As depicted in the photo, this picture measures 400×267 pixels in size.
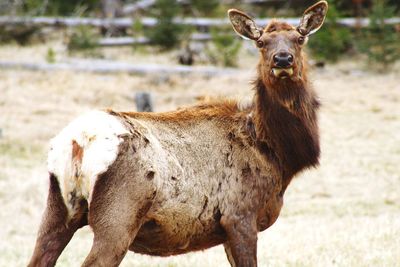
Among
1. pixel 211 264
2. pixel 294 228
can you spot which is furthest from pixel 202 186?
pixel 294 228

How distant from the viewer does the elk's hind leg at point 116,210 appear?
5.26m

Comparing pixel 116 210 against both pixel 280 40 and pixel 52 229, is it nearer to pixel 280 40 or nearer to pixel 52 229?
pixel 52 229

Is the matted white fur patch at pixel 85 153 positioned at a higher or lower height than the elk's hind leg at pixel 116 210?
higher

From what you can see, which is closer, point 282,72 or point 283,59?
point 283,59

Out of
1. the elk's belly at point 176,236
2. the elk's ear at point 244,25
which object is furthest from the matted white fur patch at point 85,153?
the elk's ear at point 244,25

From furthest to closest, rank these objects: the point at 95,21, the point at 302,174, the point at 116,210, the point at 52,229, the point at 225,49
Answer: the point at 95,21 < the point at 225,49 < the point at 302,174 < the point at 52,229 < the point at 116,210

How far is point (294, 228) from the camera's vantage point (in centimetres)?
1155

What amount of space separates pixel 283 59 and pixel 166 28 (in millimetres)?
20476

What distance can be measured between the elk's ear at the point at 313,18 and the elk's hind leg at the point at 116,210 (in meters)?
2.30

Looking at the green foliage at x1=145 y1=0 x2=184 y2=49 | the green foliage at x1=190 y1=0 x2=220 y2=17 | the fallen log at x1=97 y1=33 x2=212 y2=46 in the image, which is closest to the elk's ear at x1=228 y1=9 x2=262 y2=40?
the green foliage at x1=145 y1=0 x2=184 y2=49

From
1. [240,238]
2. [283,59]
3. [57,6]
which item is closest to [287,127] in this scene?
[283,59]

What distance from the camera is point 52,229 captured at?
5.61m

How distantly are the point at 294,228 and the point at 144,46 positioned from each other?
16.9 metres

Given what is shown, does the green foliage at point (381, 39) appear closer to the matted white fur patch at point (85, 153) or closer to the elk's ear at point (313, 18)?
the elk's ear at point (313, 18)
